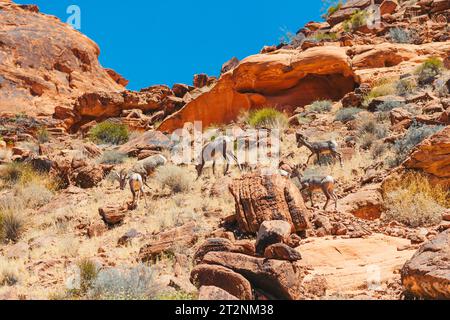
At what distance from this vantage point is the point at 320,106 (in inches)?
781

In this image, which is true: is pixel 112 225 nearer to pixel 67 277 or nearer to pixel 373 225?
pixel 67 277

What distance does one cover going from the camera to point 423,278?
16.5ft

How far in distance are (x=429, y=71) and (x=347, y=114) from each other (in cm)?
369

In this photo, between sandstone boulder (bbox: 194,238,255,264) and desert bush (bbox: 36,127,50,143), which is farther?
desert bush (bbox: 36,127,50,143)

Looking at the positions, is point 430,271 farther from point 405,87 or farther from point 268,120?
point 268,120

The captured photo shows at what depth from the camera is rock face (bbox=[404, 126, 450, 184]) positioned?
357 inches

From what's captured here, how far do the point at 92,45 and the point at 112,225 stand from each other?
1284 inches

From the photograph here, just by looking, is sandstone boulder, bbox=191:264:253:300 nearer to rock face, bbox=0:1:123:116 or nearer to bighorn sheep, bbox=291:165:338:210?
bighorn sheep, bbox=291:165:338:210

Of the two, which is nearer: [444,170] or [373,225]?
[373,225]

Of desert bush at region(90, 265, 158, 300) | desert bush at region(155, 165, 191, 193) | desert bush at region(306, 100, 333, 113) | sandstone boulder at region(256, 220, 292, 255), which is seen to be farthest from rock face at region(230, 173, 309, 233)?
desert bush at region(306, 100, 333, 113)

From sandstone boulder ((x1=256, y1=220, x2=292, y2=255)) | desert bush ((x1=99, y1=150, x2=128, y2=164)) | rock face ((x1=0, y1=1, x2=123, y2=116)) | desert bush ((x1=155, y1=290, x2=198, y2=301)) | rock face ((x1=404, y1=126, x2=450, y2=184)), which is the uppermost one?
rock face ((x1=0, y1=1, x2=123, y2=116))

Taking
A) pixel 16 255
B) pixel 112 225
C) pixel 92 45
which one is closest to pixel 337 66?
pixel 112 225

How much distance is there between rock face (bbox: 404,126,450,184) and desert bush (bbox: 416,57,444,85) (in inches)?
378

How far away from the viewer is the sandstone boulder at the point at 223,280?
548 cm
